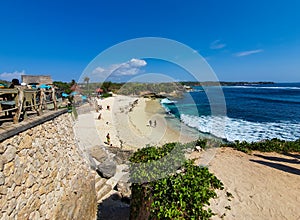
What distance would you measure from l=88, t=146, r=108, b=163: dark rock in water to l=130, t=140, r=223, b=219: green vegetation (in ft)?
20.1

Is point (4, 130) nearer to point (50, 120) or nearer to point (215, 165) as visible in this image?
point (50, 120)

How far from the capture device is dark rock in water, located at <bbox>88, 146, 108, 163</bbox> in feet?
34.0

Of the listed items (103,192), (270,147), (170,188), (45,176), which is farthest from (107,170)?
(270,147)

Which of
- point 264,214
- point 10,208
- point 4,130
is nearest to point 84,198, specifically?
point 10,208

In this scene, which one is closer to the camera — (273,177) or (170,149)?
(170,149)

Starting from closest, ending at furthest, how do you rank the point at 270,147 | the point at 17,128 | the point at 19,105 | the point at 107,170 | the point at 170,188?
the point at 170,188
the point at 17,128
the point at 19,105
the point at 270,147
the point at 107,170

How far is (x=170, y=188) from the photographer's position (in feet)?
11.8

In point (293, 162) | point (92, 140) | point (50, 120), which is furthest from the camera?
point (92, 140)

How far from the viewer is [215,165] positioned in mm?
6094

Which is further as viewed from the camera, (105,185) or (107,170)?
(107,170)

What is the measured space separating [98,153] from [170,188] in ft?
26.8

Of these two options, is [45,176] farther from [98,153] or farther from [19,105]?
[98,153]

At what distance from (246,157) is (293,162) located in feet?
5.67

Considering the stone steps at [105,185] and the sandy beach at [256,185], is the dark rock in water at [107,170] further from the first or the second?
the sandy beach at [256,185]
